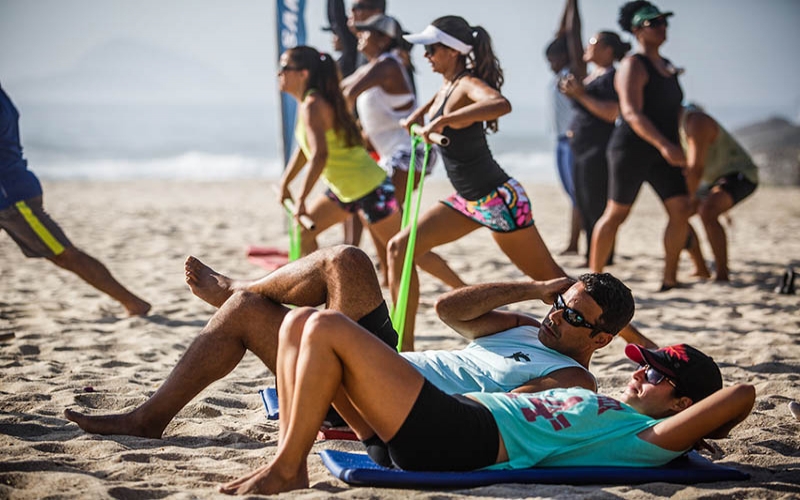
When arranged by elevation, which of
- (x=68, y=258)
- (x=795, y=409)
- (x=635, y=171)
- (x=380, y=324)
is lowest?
(x=795, y=409)

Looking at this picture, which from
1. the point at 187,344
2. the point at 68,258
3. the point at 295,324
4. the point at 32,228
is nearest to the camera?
the point at 295,324

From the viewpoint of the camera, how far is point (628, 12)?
5965 millimetres

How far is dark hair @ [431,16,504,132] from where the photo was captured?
4.05 metres

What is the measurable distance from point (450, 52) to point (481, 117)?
43cm

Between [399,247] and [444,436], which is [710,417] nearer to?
[444,436]

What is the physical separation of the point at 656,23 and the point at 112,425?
451cm

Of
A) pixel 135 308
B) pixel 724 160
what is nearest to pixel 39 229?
pixel 135 308

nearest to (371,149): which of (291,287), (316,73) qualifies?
(316,73)

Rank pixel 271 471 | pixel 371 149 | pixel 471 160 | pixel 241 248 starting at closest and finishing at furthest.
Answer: pixel 271 471 → pixel 471 160 → pixel 371 149 → pixel 241 248

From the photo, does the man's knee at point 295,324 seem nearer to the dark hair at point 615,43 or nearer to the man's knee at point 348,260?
the man's knee at point 348,260

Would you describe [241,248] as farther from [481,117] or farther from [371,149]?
[481,117]

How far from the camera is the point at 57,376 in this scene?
3805 millimetres

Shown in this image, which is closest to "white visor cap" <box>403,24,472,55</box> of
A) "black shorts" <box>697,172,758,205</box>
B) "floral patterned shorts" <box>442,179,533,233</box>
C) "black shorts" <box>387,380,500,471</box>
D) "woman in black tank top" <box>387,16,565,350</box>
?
"woman in black tank top" <box>387,16,565,350</box>

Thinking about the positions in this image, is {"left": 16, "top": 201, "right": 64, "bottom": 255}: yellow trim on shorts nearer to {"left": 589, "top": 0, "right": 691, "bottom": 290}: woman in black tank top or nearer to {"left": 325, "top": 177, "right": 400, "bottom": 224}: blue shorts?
{"left": 325, "top": 177, "right": 400, "bottom": 224}: blue shorts
